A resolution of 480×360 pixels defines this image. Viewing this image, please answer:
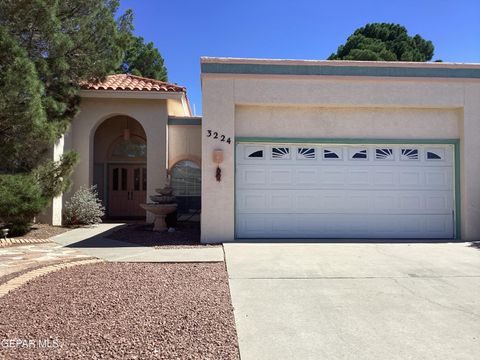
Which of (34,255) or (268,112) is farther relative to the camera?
(268,112)

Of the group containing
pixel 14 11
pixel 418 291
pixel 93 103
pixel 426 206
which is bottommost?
pixel 418 291

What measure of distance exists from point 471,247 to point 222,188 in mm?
6044

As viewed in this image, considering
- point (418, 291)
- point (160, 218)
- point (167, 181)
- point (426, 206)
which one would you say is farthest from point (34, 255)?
point (426, 206)

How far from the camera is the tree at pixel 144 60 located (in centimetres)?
2555

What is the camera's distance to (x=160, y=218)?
10.8 m

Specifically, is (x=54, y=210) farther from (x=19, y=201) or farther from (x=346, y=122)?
(x=346, y=122)

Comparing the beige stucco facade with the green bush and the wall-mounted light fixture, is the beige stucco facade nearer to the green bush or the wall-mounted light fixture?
the wall-mounted light fixture

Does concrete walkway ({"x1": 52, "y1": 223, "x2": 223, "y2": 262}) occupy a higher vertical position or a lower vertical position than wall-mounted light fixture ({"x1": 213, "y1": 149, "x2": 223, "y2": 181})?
lower

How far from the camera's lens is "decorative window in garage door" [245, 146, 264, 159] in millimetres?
9523

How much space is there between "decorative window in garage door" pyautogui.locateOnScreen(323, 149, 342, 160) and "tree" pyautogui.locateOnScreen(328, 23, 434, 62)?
19.2 metres

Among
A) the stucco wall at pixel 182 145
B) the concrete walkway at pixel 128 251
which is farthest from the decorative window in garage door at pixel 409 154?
the stucco wall at pixel 182 145

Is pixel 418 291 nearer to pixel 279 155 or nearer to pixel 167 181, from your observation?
pixel 279 155

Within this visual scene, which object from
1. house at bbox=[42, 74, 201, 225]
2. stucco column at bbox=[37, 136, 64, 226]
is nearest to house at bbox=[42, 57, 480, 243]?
house at bbox=[42, 74, 201, 225]

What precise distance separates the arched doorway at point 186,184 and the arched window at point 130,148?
236 cm
